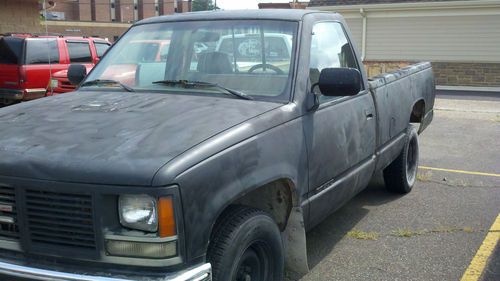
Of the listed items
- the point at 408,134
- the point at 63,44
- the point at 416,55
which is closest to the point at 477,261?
the point at 408,134

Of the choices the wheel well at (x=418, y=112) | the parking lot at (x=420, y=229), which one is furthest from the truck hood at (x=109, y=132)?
the wheel well at (x=418, y=112)

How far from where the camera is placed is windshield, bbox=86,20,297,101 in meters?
3.63

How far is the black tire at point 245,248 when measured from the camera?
8.56ft

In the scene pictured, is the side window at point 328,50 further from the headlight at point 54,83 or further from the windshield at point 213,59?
the headlight at point 54,83

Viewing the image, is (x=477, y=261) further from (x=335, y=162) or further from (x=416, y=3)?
(x=416, y=3)

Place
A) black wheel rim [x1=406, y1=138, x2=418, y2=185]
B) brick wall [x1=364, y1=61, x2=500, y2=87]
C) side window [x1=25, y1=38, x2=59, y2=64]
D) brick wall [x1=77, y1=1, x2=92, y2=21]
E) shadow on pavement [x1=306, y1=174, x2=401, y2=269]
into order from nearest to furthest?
shadow on pavement [x1=306, y1=174, x2=401, y2=269] → black wheel rim [x1=406, y1=138, x2=418, y2=185] → side window [x1=25, y1=38, x2=59, y2=64] → brick wall [x1=364, y1=61, x2=500, y2=87] → brick wall [x1=77, y1=1, x2=92, y2=21]

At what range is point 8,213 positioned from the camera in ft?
8.29

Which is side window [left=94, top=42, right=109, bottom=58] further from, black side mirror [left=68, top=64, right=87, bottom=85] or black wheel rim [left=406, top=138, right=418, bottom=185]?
black wheel rim [left=406, top=138, right=418, bottom=185]

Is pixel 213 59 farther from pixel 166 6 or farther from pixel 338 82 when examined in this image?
pixel 166 6

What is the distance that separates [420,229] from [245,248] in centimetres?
268

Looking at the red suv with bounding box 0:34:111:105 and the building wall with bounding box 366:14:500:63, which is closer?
the red suv with bounding box 0:34:111:105

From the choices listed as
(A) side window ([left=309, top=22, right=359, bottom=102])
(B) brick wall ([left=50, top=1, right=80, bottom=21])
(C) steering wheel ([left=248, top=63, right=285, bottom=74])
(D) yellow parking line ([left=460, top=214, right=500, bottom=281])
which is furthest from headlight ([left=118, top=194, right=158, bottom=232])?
(B) brick wall ([left=50, top=1, right=80, bottom=21])

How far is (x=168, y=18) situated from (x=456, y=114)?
1017 cm

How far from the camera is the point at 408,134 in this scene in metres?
5.75
